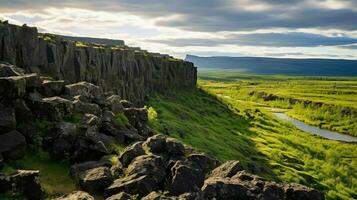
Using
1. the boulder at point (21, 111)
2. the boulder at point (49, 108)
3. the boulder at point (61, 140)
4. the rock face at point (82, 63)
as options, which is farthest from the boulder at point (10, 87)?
the boulder at point (61, 140)

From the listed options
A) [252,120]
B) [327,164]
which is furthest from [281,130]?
[327,164]

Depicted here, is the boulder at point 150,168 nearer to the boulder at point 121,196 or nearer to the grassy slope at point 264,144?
the boulder at point 121,196

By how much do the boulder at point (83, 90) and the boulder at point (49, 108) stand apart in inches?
191

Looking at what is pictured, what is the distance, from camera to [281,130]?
152750mm

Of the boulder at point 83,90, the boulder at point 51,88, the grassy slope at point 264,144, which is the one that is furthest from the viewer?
the grassy slope at point 264,144

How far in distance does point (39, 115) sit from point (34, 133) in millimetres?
2259

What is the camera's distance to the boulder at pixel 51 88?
42188 mm

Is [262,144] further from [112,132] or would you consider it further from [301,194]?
[301,194]

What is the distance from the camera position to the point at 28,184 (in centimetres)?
2939

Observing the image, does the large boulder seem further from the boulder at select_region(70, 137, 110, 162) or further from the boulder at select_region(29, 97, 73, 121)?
the boulder at select_region(29, 97, 73, 121)

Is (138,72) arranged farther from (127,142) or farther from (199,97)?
(127,142)

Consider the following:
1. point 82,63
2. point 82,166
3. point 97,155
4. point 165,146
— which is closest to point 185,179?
point 165,146

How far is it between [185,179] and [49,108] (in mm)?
14603

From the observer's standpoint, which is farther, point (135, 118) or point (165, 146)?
point (135, 118)
